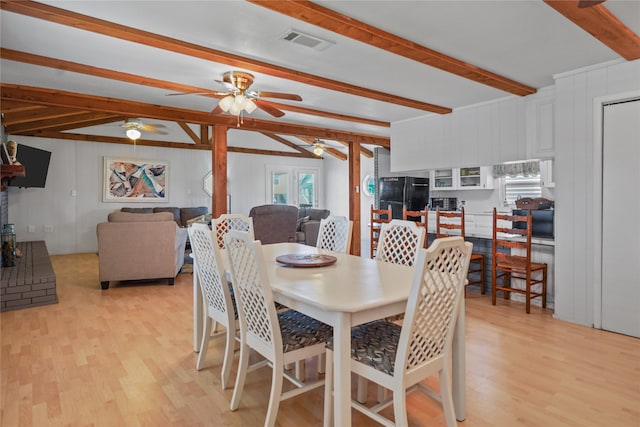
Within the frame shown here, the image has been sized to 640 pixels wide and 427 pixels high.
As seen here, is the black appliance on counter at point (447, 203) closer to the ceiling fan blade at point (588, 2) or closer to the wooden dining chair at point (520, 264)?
the wooden dining chair at point (520, 264)

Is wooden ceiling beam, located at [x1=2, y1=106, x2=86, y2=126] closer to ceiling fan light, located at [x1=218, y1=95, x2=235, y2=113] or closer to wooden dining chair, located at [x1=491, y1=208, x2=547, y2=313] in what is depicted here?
ceiling fan light, located at [x1=218, y1=95, x2=235, y2=113]

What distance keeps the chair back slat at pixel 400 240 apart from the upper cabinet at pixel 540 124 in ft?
6.74

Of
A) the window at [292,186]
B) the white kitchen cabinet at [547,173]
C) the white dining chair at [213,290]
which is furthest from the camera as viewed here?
the window at [292,186]

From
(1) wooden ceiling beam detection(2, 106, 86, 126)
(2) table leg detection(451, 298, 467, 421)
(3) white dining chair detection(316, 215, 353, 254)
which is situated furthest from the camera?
(1) wooden ceiling beam detection(2, 106, 86, 126)

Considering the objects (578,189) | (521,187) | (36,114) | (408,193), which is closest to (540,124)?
(578,189)

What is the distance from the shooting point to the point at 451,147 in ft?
16.2

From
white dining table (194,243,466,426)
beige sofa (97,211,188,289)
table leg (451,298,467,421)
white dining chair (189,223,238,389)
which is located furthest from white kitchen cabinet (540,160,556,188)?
beige sofa (97,211,188,289)

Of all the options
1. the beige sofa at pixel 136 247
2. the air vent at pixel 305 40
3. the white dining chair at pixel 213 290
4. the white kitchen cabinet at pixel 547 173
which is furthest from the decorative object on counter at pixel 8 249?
the white kitchen cabinet at pixel 547 173

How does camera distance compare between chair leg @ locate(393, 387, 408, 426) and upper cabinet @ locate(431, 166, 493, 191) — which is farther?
upper cabinet @ locate(431, 166, 493, 191)

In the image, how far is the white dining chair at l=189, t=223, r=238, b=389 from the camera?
2197 mm

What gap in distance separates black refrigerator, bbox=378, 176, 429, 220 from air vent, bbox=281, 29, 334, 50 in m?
3.92

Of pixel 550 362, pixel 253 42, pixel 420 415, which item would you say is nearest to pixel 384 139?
pixel 253 42

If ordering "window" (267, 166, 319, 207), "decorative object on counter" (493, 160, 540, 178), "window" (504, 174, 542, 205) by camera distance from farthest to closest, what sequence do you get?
"window" (267, 166, 319, 207) < "window" (504, 174, 542, 205) < "decorative object on counter" (493, 160, 540, 178)

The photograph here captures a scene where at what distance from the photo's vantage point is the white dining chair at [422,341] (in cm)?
152
